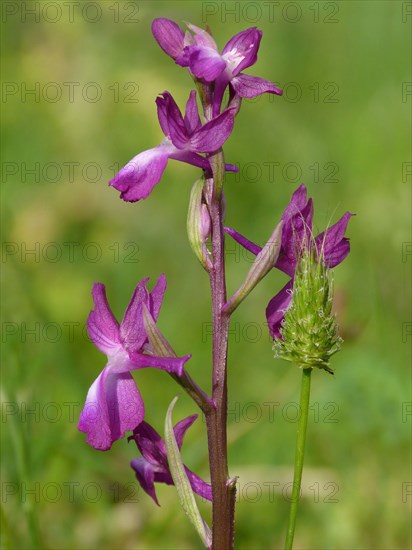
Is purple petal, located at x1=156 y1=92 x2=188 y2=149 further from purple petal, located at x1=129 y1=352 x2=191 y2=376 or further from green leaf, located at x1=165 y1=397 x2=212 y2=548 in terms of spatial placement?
green leaf, located at x1=165 y1=397 x2=212 y2=548

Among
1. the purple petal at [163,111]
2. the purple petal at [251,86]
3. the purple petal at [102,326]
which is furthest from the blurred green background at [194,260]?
the purple petal at [102,326]

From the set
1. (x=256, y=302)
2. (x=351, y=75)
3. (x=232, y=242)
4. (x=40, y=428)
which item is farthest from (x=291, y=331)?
(x=351, y=75)

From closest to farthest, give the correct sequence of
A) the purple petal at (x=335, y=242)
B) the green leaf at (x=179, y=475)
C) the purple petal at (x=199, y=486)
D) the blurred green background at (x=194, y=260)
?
the green leaf at (x=179, y=475) → the purple petal at (x=335, y=242) → the purple petal at (x=199, y=486) → the blurred green background at (x=194, y=260)

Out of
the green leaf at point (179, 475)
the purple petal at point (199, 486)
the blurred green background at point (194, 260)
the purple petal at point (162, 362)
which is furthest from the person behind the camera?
the blurred green background at point (194, 260)

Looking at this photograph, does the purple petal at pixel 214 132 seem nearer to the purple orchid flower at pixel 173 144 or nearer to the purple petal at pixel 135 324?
the purple orchid flower at pixel 173 144

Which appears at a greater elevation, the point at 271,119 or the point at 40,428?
the point at 271,119

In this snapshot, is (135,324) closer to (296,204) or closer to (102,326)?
(102,326)

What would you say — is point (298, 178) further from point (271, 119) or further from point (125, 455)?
point (125, 455)
